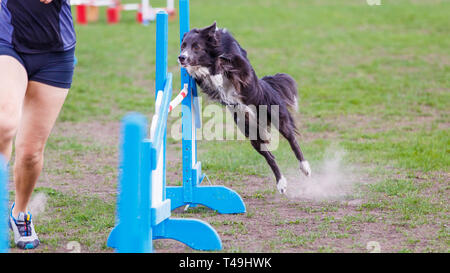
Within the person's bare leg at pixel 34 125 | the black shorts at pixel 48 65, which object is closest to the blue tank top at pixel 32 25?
the black shorts at pixel 48 65

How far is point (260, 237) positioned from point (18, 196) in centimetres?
155

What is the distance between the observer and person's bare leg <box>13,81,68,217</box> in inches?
138

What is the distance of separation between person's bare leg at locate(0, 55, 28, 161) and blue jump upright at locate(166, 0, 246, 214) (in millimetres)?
1454

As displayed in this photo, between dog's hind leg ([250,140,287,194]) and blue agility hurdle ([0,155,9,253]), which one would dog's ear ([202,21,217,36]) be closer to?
dog's hind leg ([250,140,287,194])

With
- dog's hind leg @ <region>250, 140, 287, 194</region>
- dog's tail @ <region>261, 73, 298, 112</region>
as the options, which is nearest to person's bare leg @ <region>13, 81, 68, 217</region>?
dog's hind leg @ <region>250, 140, 287, 194</region>

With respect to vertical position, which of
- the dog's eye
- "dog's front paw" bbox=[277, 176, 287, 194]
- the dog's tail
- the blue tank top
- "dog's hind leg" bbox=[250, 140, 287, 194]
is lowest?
"dog's front paw" bbox=[277, 176, 287, 194]

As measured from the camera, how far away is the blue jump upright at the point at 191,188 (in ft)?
14.8

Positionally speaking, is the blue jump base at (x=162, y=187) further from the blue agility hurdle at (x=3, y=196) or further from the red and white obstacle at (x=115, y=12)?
the red and white obstacle at (x=115, y=12)

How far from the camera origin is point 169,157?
646 cm

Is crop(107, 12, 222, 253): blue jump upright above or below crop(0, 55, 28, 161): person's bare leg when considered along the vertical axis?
below

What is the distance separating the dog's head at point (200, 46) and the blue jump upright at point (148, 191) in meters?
0.54
